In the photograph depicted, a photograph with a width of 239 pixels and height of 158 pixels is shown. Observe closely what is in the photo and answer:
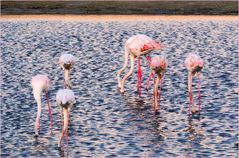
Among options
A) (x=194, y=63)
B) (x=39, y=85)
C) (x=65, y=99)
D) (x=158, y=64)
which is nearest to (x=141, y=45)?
(x=158, y=64)

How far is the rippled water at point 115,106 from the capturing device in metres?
11.6

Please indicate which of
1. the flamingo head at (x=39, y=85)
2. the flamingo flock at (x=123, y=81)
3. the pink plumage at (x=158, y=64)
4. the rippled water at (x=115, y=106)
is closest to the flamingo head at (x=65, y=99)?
the flamingo flock at (x=123, y=81)

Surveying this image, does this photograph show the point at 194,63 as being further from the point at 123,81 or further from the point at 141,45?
the point at 123,81

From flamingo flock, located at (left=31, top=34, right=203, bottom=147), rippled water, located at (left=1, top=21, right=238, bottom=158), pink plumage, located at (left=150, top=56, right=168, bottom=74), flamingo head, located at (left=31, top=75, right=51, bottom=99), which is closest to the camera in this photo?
flamingo flock, located at (left=31, top=34, right=203, bottom=147)

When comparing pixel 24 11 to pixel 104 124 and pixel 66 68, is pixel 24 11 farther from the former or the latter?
pixel 104 124

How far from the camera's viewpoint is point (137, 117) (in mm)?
13953

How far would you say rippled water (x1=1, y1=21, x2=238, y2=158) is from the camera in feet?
38.0

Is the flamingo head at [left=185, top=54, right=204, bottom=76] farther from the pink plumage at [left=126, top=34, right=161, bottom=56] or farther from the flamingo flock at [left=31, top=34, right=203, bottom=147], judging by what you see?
the pink plumage at [left=126, top=34, right=161, bottom=56]

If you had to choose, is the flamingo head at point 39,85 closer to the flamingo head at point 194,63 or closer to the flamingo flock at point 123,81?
the flamingo flock at point 123,81

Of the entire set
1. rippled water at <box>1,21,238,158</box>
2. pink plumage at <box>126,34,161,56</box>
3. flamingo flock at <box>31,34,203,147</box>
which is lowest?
rippled water at <box>1,21,238,158</box>

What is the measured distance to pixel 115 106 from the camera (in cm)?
1502

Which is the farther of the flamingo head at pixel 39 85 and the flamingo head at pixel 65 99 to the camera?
the flamingo head at pixel 39 85

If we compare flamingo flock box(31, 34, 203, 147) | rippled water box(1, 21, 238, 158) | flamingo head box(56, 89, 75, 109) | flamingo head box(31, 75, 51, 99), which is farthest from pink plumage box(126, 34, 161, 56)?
flamingo head box(56, 89, 75, 109)

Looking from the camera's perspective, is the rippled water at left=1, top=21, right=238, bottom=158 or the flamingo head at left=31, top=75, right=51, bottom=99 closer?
the rippled water at left=1, top=21, right=238, bottom=158
